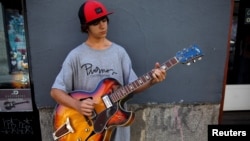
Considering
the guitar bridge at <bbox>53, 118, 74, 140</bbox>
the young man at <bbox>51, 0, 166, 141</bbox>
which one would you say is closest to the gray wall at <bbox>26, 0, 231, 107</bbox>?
the young man at <bbox>51, 0, 166, 141</bbox>

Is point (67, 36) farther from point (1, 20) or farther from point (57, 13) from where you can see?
point (1, 20)

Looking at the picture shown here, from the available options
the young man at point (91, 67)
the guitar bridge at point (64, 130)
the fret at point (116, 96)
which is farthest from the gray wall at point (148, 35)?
the fret at point (116, 96)

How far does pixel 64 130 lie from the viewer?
2.46 meters

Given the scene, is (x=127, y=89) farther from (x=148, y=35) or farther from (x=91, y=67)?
(x=148, y=35)

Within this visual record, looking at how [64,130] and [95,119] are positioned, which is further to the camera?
[64,130]

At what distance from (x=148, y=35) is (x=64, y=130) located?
1.22 m

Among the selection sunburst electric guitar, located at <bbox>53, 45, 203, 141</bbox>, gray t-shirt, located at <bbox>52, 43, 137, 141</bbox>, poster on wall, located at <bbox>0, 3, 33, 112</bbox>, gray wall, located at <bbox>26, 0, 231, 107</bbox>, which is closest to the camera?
sunburst electric guitar, located at <bbox>53, 45, 203, 141</bbox>

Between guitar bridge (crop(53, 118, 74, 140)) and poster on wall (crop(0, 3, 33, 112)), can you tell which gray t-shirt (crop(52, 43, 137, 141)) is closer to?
guitar bridge (crop(53, 118, 74, 140))

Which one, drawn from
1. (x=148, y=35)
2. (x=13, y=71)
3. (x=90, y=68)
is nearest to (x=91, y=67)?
(x=90, y=68)

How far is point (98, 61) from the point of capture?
7.82 ft

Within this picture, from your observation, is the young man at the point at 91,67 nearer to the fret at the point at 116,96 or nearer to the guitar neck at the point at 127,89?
the guitar neck at the point at 127,89

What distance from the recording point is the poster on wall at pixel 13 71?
3146 millimetres

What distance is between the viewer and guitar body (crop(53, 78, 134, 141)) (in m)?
2.31

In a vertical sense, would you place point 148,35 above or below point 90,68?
above
